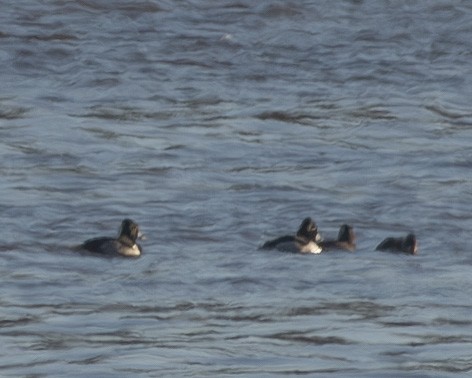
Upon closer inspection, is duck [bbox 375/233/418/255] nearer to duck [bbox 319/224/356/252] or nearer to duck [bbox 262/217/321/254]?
duck [bbox 319/224/356/252]

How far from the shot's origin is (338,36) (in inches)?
990

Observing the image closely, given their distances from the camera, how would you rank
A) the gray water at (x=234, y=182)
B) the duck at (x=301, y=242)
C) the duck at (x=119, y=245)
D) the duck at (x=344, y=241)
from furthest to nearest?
the duck at (x=344, y=241) < the duck at (x=301, y=242) < the duck at (x=119, y=245) < the gray water at (x=234, y=182)

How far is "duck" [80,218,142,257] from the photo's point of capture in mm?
14617

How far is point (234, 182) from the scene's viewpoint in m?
17.9

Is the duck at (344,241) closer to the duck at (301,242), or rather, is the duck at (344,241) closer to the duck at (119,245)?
the duck at (301,242)

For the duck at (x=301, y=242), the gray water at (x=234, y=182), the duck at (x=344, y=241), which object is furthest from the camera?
the duck at (x=344, y=241)

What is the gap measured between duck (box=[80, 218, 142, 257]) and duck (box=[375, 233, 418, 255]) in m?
1.82

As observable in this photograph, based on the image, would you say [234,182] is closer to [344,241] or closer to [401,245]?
[344,241]

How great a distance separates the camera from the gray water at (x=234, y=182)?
1170 cm

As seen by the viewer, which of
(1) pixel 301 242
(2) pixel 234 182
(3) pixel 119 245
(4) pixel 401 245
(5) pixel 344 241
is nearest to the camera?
(3) pixel 119 245

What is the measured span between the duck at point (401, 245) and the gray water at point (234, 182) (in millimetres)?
136

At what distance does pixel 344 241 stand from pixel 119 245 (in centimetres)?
184

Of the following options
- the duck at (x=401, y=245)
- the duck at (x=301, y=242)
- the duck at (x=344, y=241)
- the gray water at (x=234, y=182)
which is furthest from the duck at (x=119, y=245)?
the duck at (x=401, y=245)

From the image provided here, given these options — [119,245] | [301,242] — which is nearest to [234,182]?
[301,242]
